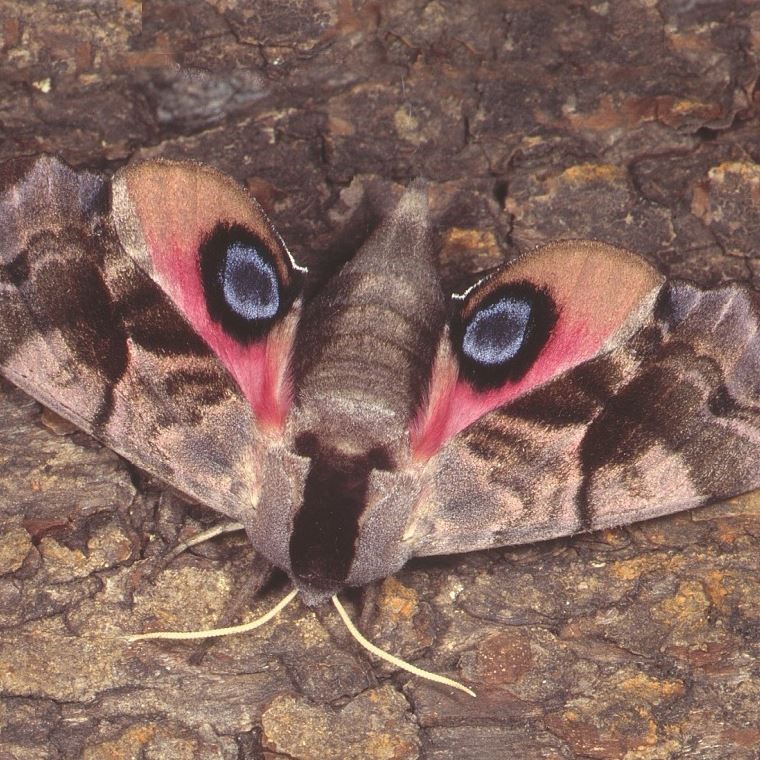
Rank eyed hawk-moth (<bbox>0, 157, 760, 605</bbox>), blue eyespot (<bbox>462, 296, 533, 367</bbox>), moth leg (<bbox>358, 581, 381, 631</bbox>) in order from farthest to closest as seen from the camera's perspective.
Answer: blue eyespot (<bbox>462, 296, 533, 367</bbox>), eyed hawk-moth (<bbox>0, 157, 760, 605</bbox>), moth leg (<bbox>358, 581, 381, 631</bbox>)

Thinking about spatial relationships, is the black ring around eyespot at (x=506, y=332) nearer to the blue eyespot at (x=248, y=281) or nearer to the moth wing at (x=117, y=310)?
the blue eyespot at (x=248, y=281)

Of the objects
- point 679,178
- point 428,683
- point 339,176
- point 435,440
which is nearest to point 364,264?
point 339,176

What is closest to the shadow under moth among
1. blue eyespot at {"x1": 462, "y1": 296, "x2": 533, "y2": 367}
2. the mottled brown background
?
blue eyespot at {"x1": 462, "y1": 296, "x2": 533, "y2": 367}

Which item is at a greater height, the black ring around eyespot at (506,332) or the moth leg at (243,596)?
the black ring around eyespot at (506,332)

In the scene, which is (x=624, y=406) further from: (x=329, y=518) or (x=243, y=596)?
(x=243, y=596)

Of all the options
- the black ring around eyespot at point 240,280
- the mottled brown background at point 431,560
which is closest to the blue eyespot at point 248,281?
the black ring around eyespot at point 240,280

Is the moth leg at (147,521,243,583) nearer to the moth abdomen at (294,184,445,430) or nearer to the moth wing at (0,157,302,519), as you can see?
the moth wing at (0,157,302,519)

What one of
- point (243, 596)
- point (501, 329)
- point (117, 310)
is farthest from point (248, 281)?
point (243, 596)

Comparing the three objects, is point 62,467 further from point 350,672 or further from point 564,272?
point 564,272
